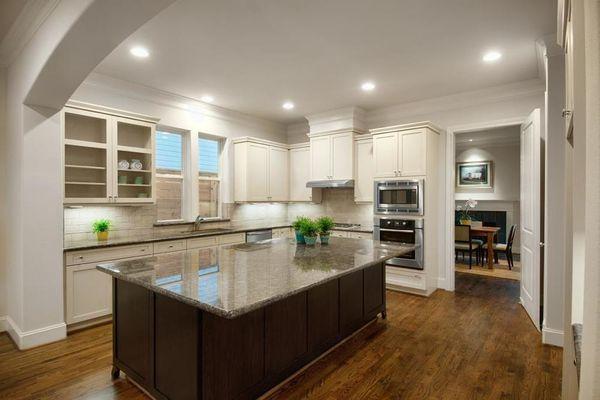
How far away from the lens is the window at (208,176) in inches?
210

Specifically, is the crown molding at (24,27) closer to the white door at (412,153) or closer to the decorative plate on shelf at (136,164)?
the decorative plate on shelf at (136,164)

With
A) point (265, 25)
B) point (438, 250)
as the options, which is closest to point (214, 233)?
point (265, 25)

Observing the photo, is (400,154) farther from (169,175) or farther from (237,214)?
(169,175)

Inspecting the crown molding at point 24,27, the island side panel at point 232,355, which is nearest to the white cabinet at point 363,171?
the island side panel at point 232,355

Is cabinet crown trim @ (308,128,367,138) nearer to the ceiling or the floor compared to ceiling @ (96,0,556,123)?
nearer to the floor

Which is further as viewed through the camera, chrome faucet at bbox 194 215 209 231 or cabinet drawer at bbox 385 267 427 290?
chrome faucet at bbox 194 215 209 231

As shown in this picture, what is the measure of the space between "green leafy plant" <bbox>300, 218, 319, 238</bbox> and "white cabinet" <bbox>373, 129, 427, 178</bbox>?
2065 mm

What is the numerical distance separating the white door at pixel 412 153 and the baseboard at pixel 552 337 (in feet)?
7.46

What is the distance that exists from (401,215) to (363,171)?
1.04m

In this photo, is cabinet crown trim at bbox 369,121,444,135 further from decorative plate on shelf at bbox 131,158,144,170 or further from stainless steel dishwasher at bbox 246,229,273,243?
decorative plate on shelf at bbox 131,158,144,170

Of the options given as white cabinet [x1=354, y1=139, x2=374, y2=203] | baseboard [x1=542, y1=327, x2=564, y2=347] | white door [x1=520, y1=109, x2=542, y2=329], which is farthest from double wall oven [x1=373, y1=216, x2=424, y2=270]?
baseboard [x1=542, y1=327, x2=564, y2=347]

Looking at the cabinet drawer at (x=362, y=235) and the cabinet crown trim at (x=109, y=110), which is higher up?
the cabinet crown trim at (x=109, y=110)

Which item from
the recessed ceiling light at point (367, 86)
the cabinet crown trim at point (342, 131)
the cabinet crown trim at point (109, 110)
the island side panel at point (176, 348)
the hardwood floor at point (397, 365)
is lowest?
the hardwood floor at point (397, 365)

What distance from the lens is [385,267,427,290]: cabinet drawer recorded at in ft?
15.0
